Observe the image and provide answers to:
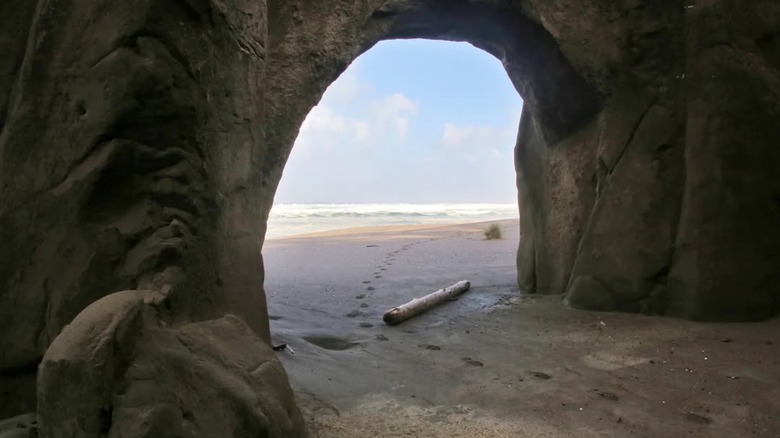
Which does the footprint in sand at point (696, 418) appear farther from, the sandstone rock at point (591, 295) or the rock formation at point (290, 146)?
the sandstone rock at point (591, 295)

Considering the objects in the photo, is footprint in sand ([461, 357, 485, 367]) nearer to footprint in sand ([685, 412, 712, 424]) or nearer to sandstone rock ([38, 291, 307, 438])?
footprint in sand ([685, 412, 712, 424])

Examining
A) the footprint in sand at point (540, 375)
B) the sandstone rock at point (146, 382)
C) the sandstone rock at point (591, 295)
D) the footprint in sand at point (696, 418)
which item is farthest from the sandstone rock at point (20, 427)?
the sandstone rock at point (591, 295)

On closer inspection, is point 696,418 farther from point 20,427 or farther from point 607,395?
point 20,427

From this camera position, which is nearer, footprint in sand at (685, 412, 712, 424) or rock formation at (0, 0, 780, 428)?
rock formation at (0, 0, 780, 428)

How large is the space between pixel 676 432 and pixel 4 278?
3076 mm

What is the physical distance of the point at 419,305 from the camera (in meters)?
5.58

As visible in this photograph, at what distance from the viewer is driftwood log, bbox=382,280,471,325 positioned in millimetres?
5156

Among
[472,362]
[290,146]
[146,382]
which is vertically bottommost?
[472,362]

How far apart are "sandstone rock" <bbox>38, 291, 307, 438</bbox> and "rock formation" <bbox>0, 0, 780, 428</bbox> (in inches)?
1.1

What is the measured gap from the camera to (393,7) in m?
4.77

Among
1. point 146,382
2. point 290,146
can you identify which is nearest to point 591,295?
point 290,146

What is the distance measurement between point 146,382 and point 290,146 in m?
2.30

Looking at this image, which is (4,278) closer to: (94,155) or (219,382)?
(94,155)

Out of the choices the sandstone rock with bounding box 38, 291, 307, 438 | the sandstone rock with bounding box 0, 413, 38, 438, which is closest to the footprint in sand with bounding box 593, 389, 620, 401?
the sandstone rock with bounding box 38, 291, 307, 438
